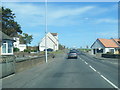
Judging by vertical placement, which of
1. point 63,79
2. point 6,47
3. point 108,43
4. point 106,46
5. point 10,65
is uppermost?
point 108,43

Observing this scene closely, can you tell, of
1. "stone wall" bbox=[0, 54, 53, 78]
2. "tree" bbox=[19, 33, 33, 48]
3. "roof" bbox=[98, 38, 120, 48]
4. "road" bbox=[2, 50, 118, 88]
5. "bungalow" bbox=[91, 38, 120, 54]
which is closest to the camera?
"road" bbox=[2, 50, 118, 88]

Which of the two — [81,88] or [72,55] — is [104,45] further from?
[81,88]

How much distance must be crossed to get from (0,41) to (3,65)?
65.6 ft

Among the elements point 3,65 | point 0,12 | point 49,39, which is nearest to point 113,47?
point 49,39

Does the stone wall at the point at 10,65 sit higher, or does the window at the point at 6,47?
the window at the point at 6,47

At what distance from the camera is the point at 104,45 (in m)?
75.4

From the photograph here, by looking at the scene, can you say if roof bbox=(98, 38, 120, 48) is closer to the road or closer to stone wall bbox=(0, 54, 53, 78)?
the road

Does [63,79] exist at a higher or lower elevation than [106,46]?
lower

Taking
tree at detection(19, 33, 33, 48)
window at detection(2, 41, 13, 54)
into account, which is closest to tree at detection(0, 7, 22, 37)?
window at detection(2, 41, 13, 54)

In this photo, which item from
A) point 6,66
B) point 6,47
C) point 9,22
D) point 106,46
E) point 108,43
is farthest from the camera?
point 108,43

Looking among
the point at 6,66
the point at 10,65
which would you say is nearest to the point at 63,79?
the point at 6,66

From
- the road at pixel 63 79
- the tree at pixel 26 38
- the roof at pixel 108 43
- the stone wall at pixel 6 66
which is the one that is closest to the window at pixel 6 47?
the road at pixel 63 79

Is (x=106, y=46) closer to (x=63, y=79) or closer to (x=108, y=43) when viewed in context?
(x=108, y=43)

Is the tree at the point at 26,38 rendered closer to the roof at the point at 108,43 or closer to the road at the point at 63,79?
the roof at the point at 108,43
